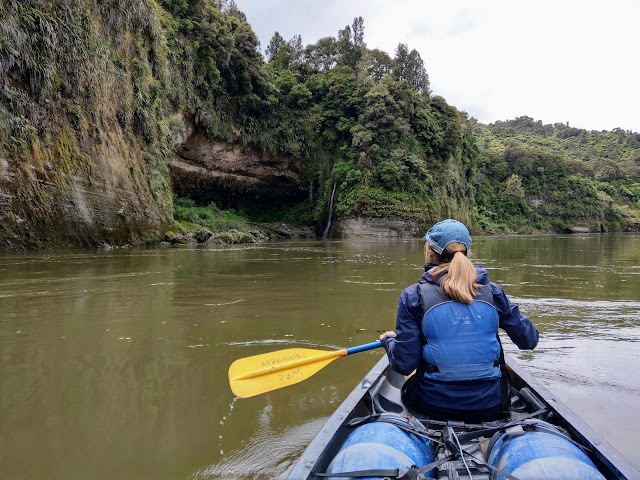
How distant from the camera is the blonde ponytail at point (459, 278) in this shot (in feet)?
6.27

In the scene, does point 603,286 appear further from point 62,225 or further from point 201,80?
point 201,80

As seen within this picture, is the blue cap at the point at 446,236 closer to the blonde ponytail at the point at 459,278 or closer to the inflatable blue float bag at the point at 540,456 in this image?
the blonde ponytail at the point at 459,278

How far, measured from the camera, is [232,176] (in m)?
29.3

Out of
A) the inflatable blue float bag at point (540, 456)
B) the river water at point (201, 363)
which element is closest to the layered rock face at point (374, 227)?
the river water at point (201, 363)

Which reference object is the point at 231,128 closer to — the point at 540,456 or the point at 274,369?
the point at 274,369

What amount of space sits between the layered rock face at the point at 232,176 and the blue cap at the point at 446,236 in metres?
24.0

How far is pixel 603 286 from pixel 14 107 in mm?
13321

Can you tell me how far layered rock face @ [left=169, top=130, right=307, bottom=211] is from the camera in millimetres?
26516

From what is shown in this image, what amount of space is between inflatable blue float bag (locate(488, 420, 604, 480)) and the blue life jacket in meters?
0.28

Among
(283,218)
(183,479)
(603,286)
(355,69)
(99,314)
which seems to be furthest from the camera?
(355,69)

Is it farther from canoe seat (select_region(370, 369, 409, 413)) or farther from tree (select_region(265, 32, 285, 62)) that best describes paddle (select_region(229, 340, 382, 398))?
tree (select_region(265, 32, 285, 62))

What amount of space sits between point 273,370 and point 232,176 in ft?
90.0

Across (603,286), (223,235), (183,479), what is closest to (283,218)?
(223,235)

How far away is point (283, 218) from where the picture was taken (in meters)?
32.9
